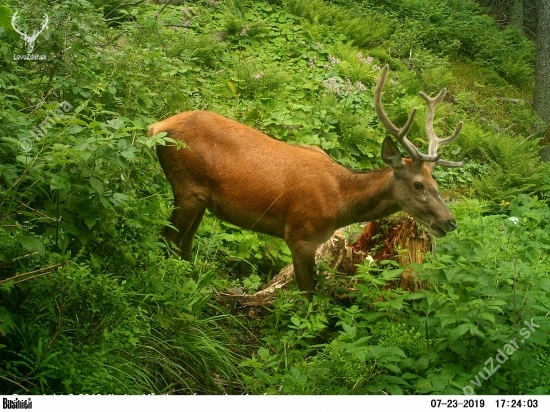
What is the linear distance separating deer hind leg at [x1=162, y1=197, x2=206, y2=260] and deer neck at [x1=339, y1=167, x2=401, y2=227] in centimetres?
149

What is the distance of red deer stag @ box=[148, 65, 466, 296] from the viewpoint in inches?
302

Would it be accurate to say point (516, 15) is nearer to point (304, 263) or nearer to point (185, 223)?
point (304, 263)

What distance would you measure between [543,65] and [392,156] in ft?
27.4

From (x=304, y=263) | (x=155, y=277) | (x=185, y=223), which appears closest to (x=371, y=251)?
(x=304, y=263)

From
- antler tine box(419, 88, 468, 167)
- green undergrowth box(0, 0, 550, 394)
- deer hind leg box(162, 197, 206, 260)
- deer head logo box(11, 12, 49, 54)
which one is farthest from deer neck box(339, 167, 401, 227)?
deer head logo box(11, 12, 49, 54)

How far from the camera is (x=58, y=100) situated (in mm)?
6965

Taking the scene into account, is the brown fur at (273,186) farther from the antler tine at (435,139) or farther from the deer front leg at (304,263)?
the antler tine at (435,139)

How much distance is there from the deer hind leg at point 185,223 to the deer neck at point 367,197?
1495 mm

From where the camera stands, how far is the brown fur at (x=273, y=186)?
25.2 ft

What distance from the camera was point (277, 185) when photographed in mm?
7805

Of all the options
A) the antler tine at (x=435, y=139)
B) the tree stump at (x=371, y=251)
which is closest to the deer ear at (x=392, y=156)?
the antler tine at (x=435, y=139)

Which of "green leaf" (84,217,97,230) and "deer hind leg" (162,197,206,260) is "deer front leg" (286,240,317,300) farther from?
"green leaf" (84,217,97,230)
